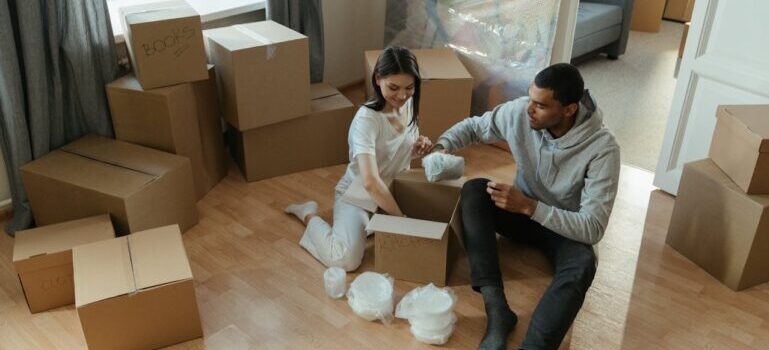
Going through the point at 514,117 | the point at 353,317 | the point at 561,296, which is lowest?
the point at 353,317

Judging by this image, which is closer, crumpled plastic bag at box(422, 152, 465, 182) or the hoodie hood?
the hoodie hood

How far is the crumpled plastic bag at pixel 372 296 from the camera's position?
209cm

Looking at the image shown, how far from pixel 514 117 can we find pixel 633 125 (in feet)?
5.41

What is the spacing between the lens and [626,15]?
14.9 feet

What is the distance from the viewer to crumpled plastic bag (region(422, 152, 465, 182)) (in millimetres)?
2281

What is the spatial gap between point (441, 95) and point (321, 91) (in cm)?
56

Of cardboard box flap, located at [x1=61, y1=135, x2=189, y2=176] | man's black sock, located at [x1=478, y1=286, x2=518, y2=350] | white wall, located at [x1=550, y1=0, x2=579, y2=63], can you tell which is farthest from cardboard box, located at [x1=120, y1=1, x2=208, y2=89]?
white wall, located at [x1=550, y1=0, x2=579, y2=63]

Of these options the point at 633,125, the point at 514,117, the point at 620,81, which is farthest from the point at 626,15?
the point at 514,117

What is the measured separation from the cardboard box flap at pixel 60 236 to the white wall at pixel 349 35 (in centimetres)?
173

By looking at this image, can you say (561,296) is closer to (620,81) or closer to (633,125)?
(633,125)

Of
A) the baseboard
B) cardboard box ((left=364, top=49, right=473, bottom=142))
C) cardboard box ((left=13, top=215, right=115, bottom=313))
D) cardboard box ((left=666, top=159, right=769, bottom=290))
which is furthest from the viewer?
cardboard box ((left=364, top=49, right=473, bottom=142))

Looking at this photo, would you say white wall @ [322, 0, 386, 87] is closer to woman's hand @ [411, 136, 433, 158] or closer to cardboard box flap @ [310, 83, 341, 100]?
cardboard box flap @ [310, 83, 341, 100]

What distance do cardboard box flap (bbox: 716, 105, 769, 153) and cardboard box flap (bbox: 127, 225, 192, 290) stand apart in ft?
5.82

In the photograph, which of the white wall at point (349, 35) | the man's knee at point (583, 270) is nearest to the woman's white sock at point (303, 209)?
the man's knee at point (583, 270)
